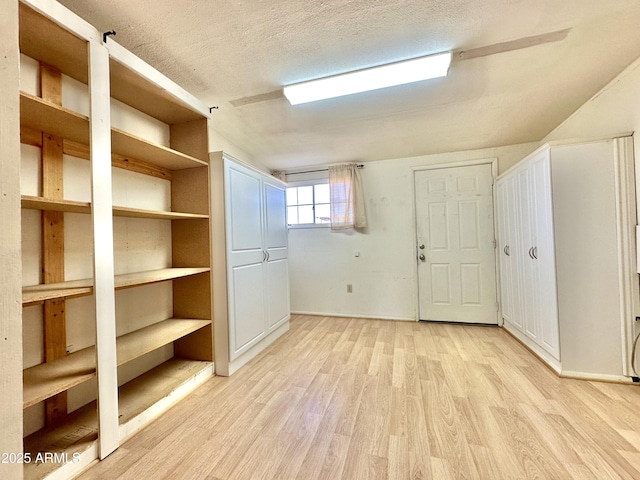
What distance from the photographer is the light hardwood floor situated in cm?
120

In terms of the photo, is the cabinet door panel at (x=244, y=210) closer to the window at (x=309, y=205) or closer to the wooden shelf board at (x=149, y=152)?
the wooden shelf board at (x=149, y=152)

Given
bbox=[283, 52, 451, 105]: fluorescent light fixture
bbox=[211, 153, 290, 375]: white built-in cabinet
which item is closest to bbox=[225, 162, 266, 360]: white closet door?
bbox=[211, 153, 290, 375]: white built-in cabinet

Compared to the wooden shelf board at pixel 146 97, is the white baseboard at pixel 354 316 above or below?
below

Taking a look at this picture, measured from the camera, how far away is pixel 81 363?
4.48 ft

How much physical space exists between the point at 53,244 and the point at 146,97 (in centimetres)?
110

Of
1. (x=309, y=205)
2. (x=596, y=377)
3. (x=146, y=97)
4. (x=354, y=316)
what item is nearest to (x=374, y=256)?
(x=354, y=316)

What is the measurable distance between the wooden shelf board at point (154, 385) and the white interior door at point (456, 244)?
284 cm

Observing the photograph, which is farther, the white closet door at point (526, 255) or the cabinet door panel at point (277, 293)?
the cabinet door panel at point (277, 293)

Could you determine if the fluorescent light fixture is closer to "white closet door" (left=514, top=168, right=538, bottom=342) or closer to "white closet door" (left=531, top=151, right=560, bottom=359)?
"white closet door" (left=531, top=151, right=560, bottom=359)

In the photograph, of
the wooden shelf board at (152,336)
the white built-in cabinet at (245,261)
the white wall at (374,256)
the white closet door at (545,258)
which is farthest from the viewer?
the white wall at (374,256)

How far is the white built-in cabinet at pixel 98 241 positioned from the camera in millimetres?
1229

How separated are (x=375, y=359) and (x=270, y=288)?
1.26 meters

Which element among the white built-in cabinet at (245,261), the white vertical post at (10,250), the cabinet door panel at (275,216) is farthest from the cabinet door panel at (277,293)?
the white vertical post at (10,250)

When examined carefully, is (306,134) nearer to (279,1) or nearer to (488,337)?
(279,1)
